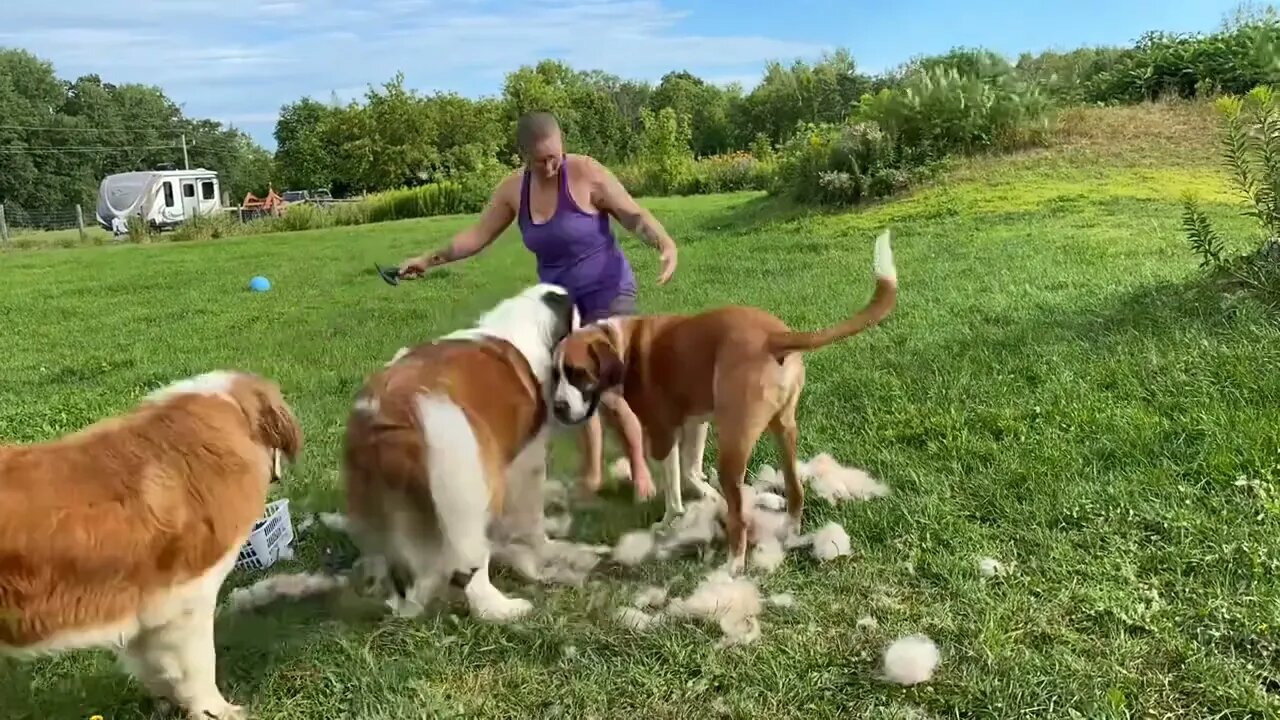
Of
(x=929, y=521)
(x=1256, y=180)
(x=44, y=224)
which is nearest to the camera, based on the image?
(x=929, y=521)

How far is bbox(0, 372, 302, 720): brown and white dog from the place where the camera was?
2281mm

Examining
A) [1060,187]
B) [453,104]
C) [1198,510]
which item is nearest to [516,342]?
[1198,510]

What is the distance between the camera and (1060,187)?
13523mm

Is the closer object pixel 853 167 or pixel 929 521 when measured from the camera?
pixel 929 521

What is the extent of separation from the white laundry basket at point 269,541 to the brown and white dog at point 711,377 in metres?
1.29

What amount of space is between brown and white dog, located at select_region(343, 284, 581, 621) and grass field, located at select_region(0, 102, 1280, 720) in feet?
0.62

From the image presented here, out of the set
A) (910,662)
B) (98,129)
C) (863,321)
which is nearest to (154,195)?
(98,129)

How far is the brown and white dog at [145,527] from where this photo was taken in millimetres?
2281

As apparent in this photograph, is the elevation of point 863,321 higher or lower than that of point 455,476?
higher

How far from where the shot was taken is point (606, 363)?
4.06 meters

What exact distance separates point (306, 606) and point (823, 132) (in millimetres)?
15415

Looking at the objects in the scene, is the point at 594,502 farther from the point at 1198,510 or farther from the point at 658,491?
the point at 1198,510

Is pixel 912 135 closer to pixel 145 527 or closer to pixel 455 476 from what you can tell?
pixel 455 476

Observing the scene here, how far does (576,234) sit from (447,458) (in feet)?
5.19
